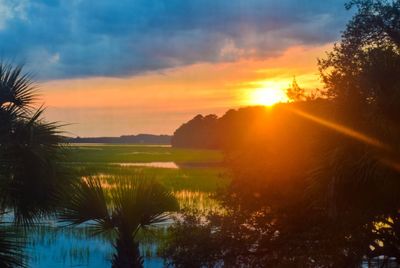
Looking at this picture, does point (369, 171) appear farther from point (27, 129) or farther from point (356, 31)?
point (356, 31)

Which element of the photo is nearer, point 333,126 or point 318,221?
point 333,126

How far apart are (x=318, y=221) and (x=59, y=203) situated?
17.1ft

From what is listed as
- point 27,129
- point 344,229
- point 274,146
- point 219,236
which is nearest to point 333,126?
Result: point 344,229

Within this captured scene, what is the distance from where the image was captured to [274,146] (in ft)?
38.9

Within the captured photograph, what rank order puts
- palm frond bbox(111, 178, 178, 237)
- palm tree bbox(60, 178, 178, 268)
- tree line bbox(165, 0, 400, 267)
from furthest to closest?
palm frond bbox(111, 178, 178, 237) < palm tree bbox(60, 178, 178, 268) < tree line bbox(165, 0, 400, 267)

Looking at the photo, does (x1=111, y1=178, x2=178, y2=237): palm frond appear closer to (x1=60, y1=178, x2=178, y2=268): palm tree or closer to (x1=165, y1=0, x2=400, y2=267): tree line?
(x1=60, y1=178, x2=178, y2=268): palm tree

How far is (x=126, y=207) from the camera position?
1223 cm

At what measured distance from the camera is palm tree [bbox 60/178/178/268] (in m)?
11.7

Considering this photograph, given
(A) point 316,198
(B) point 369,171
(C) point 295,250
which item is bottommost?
(C) point 295,250

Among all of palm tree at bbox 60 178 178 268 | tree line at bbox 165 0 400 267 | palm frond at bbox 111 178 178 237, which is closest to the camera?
tree line at bbox 165 0 400 267

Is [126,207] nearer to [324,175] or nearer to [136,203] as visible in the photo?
[136,203]

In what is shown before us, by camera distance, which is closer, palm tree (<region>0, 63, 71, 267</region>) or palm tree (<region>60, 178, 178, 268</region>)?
palm tree (<region>0, 63, 71, 267</region>)

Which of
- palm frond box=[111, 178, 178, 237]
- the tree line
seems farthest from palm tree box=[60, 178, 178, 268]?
the tree line

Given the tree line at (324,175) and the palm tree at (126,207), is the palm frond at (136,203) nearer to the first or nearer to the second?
the palm tree at (126,207)
